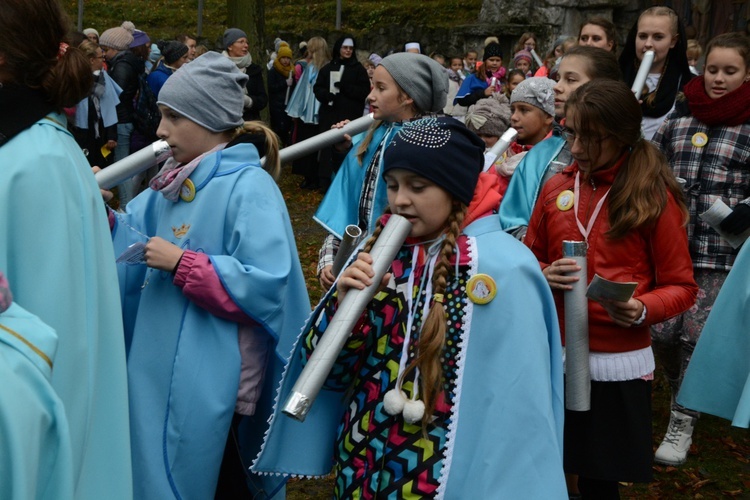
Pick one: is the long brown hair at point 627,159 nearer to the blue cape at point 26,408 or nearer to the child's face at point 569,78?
the child's face at point 569,78

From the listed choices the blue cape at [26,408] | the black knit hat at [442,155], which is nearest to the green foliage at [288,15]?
the black knit hat at [442,155]

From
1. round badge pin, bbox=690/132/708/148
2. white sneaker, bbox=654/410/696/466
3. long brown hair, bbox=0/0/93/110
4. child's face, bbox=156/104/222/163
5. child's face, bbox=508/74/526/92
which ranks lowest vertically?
white sneaker, bbox=654/410/696/466

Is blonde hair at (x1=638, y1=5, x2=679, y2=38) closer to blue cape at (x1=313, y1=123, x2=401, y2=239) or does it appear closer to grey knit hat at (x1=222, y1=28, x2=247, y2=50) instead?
blue cape at (x1=313, y1=123, x2=401, y2=239)

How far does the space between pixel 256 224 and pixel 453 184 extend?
2.82 feet

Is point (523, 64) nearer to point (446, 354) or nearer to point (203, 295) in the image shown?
point (203, 295)

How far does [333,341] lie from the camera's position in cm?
282

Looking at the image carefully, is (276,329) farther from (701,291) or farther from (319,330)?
(701,291)

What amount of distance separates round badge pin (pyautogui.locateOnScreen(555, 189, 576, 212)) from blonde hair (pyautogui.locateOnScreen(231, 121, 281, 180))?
3.57 feet

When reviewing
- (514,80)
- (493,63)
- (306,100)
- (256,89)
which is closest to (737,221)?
(514,80)

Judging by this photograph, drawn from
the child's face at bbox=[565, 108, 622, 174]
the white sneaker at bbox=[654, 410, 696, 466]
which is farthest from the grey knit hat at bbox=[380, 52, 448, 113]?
the white sneaker at bbox=[654, 410, 696, 466]

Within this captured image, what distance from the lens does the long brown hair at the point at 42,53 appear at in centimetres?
271

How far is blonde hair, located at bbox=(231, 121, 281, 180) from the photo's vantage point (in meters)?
→ 3.99

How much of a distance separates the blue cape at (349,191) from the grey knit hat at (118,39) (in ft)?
29.8

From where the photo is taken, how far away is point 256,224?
3.66m
